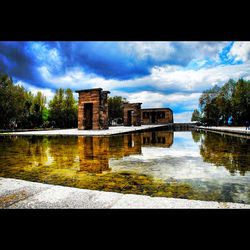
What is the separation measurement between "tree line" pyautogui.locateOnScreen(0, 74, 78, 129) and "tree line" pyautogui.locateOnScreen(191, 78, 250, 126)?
3255 centimetres

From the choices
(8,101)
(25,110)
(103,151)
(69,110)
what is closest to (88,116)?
(103,151)

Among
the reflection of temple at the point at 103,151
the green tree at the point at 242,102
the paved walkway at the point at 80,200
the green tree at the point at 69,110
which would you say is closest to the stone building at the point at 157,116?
the green tree at the point at 242,102

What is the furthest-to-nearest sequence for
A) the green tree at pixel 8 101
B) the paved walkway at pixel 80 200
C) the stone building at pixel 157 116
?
the stone building at pixel 157 116
the green tree at pixel 8 101
the paved walkway at pixel 80 200

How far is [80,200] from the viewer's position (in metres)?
1.92

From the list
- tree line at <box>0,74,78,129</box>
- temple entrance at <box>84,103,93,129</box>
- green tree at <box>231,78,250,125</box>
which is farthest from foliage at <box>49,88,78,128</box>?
green tree at <box>231,78,250,125</box>

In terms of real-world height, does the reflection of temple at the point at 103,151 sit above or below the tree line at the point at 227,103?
below

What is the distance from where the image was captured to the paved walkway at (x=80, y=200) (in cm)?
176

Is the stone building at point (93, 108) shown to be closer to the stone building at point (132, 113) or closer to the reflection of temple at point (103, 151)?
the reflection of temple at point (103, 151)

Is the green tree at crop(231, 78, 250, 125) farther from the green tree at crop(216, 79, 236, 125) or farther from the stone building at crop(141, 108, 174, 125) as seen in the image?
the stone building at crop(141, 108, 174, 125)

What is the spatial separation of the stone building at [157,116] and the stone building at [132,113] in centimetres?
1662
